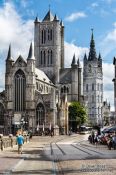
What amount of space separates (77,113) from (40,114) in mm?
31192

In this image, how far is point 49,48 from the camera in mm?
154375

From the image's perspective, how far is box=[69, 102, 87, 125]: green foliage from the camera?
148587 mm

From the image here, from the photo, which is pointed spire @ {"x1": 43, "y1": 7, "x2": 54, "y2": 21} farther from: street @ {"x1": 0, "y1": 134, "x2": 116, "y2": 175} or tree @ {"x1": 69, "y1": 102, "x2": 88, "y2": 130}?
street @ {"x1": 0, "y1": 134, "x2": 116, "y2": 175}

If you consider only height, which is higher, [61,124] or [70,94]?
[70,94]

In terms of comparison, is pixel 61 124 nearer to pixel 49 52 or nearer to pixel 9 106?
pixel 9 106

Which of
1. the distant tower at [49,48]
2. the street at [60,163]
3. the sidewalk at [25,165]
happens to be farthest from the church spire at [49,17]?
the sidewalk at [25,165]

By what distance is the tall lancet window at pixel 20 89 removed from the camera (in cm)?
12206

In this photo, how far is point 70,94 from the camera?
155 m

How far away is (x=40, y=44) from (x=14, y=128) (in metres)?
46.3

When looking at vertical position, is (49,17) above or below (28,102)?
above

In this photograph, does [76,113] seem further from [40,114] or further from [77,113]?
[40,114]

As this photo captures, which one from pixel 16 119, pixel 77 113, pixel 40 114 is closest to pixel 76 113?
pixel 77 113

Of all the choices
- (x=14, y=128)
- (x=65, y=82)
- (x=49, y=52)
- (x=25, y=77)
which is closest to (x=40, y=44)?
(x=49, y=52)

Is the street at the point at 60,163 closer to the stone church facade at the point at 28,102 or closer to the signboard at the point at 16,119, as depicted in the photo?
the stone church facade at the point at 28,102
